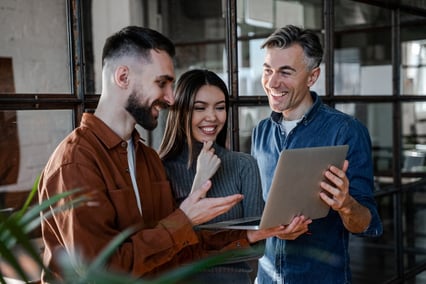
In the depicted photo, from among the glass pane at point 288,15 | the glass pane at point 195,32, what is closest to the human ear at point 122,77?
the glass pane at point 288,15

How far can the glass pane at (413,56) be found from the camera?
4.02 m

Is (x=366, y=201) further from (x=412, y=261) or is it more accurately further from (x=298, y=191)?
(x=412, y=261)

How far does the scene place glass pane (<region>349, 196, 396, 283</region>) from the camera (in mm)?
3820

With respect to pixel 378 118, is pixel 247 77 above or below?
above

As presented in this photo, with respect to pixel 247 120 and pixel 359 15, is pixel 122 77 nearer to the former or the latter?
pixel 247 120

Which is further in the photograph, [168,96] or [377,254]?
[377,254]

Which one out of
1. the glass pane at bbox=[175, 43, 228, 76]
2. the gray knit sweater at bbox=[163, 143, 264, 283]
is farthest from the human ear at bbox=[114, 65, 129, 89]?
the glass pane at bbox=[175, 43, 228, 76]

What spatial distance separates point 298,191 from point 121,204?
559 mm

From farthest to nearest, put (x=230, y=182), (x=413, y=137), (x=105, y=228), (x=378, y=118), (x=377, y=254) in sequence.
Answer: (x=413, y=137) → (x=378, y=118) → (x=377, y=254) → (x=230, y=182) → (x=105, y=228)

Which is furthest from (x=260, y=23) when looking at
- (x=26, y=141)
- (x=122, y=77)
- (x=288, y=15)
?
(x=122, y=77)

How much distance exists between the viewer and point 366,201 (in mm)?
1996

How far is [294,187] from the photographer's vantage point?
168 cm

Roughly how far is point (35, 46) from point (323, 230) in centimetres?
115

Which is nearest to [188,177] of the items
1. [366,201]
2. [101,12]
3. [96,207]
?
[96,207]
